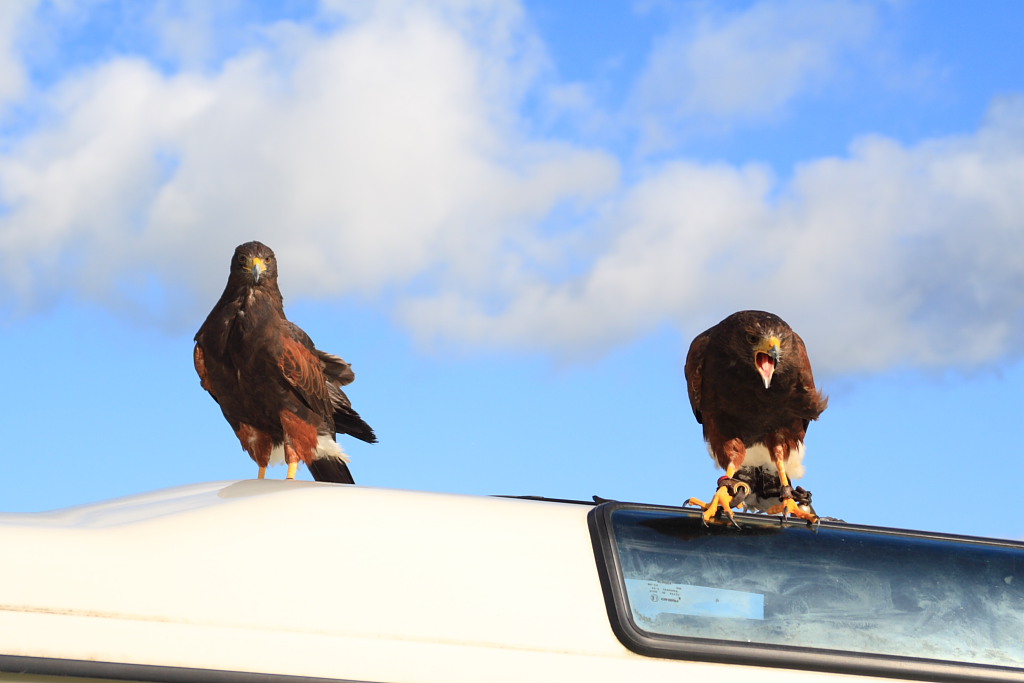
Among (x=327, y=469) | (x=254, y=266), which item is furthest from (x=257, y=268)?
(x=327, y=469)

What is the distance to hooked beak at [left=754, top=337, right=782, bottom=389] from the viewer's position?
443 cm

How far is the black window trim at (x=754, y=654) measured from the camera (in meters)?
2.41

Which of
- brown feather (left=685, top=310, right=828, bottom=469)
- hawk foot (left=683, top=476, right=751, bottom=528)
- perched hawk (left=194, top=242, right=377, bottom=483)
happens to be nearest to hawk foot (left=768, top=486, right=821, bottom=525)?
hawk foot (left=683, top=476, right=751, bottom=528)

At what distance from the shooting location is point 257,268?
6.00m

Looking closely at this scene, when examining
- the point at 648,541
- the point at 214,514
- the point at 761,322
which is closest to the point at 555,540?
the point at 648,541

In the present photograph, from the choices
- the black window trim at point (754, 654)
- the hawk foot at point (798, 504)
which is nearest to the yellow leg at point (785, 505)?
the hawk foot at point (798, 504)

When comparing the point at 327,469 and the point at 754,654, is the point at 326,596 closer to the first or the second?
the point at 754,654

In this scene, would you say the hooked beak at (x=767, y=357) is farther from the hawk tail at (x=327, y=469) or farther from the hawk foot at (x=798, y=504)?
the hawk tail at (x=327, y=469)

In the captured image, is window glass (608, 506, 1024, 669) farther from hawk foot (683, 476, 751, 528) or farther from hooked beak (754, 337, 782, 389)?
hooked beak (754, 337, 782, 389)

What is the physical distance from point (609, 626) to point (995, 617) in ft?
4.18

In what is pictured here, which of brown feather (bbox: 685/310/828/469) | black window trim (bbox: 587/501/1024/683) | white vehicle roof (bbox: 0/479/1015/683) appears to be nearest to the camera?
white vehicle roof (bbox: 0/479/1015/683)

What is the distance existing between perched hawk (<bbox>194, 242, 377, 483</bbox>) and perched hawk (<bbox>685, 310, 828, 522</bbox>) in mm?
2430

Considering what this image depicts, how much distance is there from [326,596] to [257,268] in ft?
13.0

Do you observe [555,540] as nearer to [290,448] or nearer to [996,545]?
[996,545]
